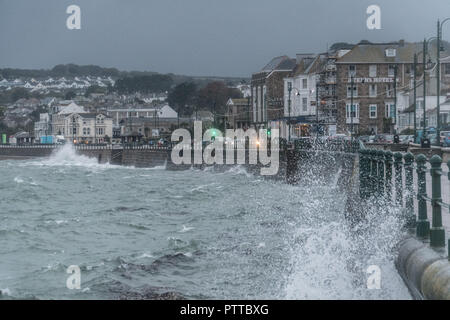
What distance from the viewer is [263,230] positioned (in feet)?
75.5

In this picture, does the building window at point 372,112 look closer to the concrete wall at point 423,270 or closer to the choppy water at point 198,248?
the choppy water at point 198,248

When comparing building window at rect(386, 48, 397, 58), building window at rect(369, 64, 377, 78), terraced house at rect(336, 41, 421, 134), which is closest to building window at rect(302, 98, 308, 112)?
terraced house at rect(336, 41, 421, 134)

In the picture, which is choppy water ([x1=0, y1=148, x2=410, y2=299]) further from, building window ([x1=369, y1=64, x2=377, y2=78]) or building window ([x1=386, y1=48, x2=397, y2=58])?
building window ([x1=386, y1=48, x2=397, y2=58])

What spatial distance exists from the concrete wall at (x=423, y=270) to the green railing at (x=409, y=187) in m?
0.25

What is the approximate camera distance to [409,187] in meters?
11.1

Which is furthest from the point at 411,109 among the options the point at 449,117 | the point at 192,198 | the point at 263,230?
the point at 263,230

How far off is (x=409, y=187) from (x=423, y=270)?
117 inches

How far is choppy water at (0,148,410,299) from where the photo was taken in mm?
12547

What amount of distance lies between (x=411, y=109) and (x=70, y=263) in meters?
60.5

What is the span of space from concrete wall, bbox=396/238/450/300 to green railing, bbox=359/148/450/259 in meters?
0.25

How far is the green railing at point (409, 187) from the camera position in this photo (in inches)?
364

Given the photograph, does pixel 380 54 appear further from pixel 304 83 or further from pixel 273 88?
pixel 273 88
